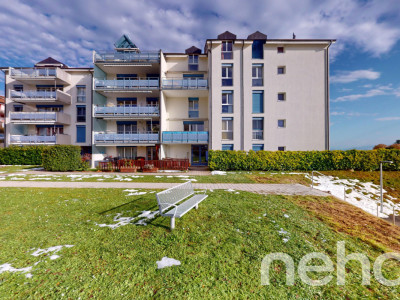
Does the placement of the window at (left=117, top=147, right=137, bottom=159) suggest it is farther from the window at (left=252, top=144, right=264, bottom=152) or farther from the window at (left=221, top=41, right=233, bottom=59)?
the window at (left=221, top=41, right=233, bottom=59)

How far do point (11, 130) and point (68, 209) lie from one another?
27.4 meters

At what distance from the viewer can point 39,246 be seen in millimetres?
3646

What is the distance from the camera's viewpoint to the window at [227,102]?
19.8m

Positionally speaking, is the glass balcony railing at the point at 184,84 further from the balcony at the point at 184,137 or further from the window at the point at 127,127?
the window at the point at 127,127

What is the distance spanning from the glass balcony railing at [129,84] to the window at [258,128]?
495 inches

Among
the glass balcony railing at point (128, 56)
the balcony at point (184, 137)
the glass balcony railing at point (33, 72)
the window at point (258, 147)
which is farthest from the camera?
the glass balcony railing at point (33, 72)

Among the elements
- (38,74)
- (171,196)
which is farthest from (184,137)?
(38,74)

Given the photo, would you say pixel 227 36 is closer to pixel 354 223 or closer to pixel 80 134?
pixel 354 223

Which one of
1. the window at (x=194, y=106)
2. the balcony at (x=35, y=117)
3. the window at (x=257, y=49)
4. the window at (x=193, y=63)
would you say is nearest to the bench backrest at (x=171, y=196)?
the window at (x=194, y=106)

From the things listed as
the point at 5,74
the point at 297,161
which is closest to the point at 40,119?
the point at 5,74

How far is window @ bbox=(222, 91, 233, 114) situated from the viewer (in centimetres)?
1978

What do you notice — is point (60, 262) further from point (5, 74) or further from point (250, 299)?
point (5, 74)

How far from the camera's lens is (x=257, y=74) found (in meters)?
19.9

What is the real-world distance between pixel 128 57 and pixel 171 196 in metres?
20.8
